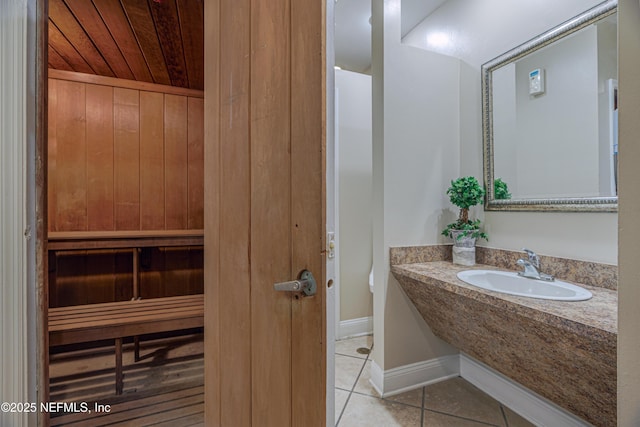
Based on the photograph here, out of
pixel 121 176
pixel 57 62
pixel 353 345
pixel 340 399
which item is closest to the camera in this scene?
pixel 340 399

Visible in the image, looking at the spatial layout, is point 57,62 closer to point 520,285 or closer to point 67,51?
point 67,51

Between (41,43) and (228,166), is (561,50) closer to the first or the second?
(228,166)

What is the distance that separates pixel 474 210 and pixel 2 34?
2383 mm

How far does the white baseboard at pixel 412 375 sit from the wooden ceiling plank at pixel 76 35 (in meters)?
2.76

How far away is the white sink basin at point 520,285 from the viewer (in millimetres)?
1165

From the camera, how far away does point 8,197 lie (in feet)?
3.01

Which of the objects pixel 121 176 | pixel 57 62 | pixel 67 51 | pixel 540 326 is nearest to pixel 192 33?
pixel 67 51

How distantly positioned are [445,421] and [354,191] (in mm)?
1699

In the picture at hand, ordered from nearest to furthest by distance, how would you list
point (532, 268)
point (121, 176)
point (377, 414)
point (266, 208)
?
point (266, 208) < point (532, 268) < point (377, 414) < point (121, 176)

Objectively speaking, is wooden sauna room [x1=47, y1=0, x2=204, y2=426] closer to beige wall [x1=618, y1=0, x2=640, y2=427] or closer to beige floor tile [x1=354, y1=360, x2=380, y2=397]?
beige floor tile [x1=354, y1=360, x2=380, y2=397]

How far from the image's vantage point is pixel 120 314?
1741 mm

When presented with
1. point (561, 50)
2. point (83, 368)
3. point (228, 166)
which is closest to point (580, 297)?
point (561, 50)

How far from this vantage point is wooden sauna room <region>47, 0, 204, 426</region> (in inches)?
62.3

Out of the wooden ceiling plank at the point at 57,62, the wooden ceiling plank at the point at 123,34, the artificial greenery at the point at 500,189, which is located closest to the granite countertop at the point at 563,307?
the artificial greenery at the point at 500,189
